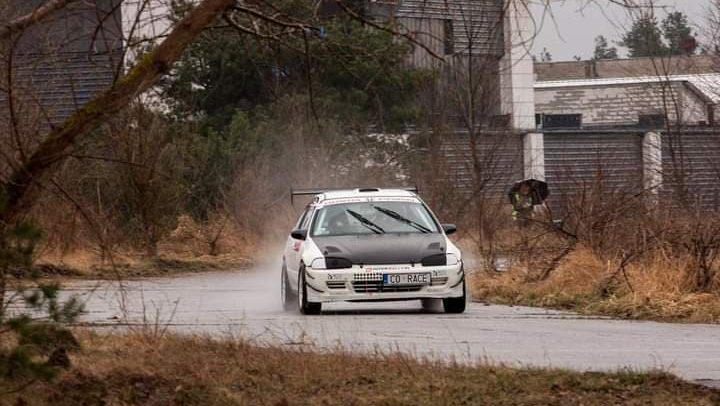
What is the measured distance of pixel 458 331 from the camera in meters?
17.3

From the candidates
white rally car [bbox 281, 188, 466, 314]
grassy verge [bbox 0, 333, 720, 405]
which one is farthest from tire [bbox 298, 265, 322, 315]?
grassy verge [bbox 0, 333, 720, 405]

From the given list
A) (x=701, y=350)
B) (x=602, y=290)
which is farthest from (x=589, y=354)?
(x=602, y=290)

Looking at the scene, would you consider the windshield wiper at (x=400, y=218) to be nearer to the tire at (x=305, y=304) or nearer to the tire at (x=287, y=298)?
the tire at (x=287, y=298)

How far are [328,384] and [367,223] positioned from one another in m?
10.5

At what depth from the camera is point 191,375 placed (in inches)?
452

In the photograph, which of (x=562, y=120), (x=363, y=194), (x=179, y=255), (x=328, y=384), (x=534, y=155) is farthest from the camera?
(x=562, y=120)

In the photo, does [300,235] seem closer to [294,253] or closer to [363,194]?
[294,253]

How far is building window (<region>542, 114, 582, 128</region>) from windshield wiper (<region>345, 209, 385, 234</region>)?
48392 millimetres

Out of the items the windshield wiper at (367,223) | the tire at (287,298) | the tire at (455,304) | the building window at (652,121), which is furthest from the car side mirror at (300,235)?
the building window at (652,121)

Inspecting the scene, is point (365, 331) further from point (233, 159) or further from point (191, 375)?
point (233, 159)

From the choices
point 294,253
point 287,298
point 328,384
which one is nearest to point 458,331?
point 294,253

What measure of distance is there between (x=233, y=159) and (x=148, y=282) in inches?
555

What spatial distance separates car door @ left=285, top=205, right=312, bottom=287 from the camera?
21.4 metres

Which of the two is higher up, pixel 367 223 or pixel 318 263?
pixel 367 223
